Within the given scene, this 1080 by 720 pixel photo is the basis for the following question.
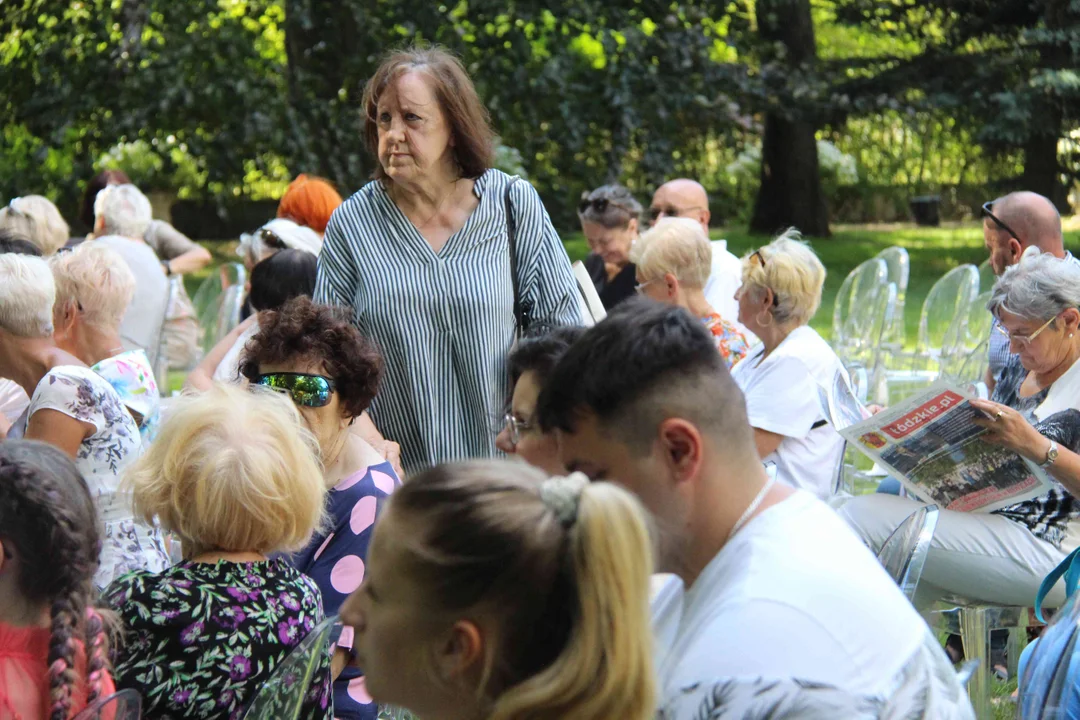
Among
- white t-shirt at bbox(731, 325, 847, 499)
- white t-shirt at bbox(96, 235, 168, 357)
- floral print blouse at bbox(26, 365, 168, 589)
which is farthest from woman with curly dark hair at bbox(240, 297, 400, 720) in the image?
white t-shirt at bbox(96, 235, 168, 357)

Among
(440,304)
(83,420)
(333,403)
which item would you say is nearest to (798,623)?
(333,403)

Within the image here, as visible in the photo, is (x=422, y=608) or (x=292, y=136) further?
(x=292, y=136)

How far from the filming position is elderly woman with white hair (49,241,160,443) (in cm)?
388

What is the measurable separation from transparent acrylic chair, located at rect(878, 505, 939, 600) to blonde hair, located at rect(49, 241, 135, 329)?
233cm

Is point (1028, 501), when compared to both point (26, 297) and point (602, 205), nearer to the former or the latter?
point (26, 297)

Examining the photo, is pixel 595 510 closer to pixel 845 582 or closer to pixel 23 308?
pixel 845 582

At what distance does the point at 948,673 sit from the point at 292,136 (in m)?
12.2

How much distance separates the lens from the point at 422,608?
64.1 inches

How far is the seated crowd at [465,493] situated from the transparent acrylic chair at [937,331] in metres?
2.68

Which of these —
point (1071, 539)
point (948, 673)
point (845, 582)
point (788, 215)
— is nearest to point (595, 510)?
point (845, 582)

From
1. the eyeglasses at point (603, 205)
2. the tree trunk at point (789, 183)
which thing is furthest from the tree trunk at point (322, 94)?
the tree trunk at point (789, 183)

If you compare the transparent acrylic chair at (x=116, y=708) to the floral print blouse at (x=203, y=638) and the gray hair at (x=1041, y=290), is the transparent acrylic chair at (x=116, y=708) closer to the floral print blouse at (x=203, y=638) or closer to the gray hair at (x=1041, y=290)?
the floral print blouse at (x=203, y=638)

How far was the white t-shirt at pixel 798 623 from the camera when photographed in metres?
1.61

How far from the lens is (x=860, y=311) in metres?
8.04
